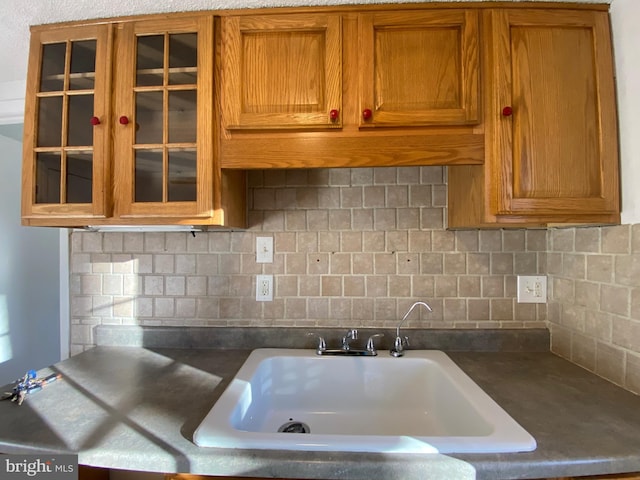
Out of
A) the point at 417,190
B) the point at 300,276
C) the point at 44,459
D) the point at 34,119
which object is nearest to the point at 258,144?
the point at 300,276

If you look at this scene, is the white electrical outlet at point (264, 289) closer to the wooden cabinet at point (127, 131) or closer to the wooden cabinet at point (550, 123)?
the wooden cabinet at point (127, 131)

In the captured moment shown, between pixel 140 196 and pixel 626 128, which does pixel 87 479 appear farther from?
pixel 626 128

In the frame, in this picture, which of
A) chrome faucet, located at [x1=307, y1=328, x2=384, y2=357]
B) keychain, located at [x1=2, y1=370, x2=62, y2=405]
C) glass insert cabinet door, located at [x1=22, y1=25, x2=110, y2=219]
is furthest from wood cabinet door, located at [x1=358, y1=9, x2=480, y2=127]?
keychain, located at [x1=2, y1=370, x2=62, y2=405]

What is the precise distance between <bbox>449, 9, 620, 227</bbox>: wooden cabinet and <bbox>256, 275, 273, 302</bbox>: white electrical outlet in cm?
86

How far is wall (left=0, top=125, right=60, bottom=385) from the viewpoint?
7.58 feet

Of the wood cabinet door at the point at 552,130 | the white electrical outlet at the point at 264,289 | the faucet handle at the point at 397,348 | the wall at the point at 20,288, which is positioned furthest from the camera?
the wall at the point at 20,288

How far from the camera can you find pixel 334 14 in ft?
3.36

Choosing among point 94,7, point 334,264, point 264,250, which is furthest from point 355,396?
point 94,7

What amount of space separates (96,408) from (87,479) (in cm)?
37

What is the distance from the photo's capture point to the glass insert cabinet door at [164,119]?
1.04m

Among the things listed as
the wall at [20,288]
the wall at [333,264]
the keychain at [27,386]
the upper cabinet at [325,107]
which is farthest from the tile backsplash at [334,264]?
the wall at [20,288]

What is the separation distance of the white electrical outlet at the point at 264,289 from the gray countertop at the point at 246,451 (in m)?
0.29

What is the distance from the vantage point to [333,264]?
4.34ft

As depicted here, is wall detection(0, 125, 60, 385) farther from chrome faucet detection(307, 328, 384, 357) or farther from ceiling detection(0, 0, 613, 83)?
chrome faucet detection(307, 328, 384, 357)
